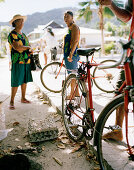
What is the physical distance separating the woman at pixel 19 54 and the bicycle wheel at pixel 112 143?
2831mm

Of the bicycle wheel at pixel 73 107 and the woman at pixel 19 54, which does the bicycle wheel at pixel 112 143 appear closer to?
the bicycle wheel at pixel 73 107

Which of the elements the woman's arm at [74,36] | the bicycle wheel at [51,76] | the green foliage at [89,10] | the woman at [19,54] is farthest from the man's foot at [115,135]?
the green foliage at [89,10]

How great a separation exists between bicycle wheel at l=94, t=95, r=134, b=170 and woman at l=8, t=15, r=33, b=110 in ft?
9.29

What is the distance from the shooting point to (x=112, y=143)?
2.52 metres

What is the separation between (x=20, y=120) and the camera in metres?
4.04

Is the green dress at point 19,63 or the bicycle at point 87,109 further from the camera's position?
the green dress at point 19,63

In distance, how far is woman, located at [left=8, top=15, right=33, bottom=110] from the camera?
14.1 ft

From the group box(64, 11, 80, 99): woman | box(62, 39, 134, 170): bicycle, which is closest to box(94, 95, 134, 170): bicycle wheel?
box(62, 39, 134, 170): bicycle

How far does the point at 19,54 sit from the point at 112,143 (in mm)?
3081

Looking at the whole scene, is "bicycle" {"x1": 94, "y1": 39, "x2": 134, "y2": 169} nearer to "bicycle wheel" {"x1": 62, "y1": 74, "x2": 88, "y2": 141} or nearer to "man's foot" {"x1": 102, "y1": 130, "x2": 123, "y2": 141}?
"man's foot" {"x1": 102, "y1": 130, "x2": 123, "y2": 141}

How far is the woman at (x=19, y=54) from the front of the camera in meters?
4.30

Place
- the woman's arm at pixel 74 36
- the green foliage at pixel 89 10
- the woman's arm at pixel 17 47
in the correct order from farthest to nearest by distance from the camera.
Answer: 1. the green foliage at pixel 89 10
2. the woman's arm at pixel 17 47
3. the woman's arm at pixel 74 36

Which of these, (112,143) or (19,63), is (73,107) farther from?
(19,63)

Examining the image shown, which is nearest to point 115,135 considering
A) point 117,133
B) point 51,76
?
point 117,133
